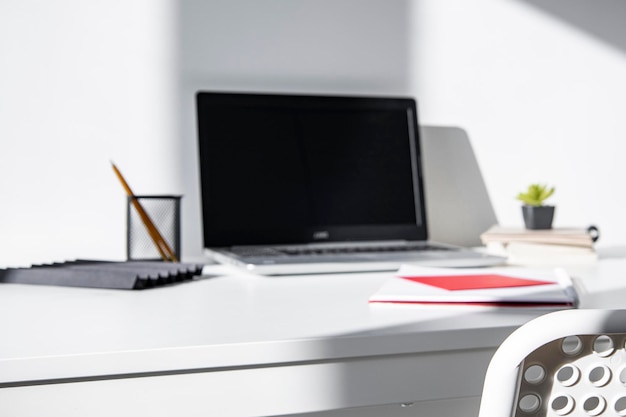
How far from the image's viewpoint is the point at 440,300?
2.98 feet

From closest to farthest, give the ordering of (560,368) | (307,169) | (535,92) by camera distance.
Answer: (560,368) < (307,169) < (535,92)

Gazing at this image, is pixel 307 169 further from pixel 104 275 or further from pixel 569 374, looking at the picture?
pixel 569 374

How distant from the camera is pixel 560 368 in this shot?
542 millimetres

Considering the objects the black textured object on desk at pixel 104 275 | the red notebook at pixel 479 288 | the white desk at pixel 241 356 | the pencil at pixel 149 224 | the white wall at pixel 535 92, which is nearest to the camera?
the white desk at pixel 241 356

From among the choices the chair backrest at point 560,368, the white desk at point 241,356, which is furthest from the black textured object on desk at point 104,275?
the chair backrest at point 560,368

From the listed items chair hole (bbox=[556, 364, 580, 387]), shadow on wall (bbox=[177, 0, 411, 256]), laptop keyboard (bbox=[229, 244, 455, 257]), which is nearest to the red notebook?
laptop keyboard (bbox=[229, 244, 455, 257])

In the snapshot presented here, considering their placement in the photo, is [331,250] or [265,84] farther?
[265,84]

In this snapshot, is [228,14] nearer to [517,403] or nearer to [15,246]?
[15,246]

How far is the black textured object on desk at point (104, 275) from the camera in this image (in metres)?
1.03

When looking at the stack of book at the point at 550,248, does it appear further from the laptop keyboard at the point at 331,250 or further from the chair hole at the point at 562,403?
the chair hole at the point at 562,403

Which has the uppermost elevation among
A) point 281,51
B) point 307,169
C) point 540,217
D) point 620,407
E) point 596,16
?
point 596,16

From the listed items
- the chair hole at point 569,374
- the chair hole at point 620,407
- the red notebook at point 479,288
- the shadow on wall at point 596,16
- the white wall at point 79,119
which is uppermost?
the shadow on wall at point 596,16

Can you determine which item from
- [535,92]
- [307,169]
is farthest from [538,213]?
[307,169]

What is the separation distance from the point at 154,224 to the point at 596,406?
0.91 meters
